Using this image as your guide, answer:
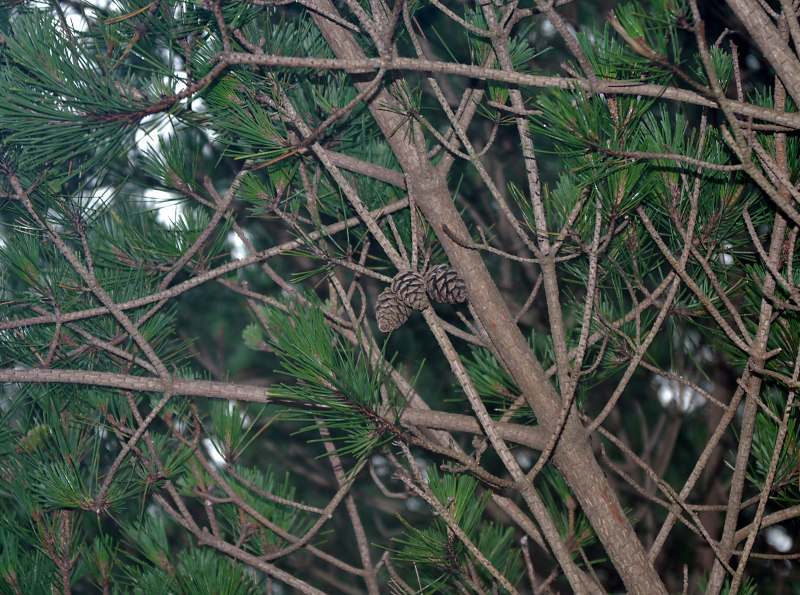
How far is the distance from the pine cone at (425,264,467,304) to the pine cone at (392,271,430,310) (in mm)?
24

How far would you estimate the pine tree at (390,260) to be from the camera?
45 cm

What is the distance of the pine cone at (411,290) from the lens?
496mm

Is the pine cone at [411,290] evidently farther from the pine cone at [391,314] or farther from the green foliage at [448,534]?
the green foliage at [448,534]

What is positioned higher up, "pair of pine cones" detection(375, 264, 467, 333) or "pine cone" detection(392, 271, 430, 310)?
"pine cone" detection(392, 271, 430, 310)

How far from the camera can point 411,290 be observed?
1.64 feet

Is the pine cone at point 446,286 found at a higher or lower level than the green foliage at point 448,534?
higher

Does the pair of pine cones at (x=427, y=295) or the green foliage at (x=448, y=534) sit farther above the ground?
the pair of pine cones at (x=427, y=295)

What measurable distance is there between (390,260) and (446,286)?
93 millimetres

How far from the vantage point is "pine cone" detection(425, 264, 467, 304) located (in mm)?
527

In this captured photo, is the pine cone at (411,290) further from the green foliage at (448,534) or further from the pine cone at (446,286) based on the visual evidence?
the green foliage at (448,534)

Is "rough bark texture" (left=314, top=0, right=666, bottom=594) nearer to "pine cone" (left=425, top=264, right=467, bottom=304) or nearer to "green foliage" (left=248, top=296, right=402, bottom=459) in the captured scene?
"pine cone" (left=425, top=264, right=467, bottom=304)

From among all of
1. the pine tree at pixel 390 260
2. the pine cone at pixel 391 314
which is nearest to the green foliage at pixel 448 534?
the pine tree at pixel 390 260

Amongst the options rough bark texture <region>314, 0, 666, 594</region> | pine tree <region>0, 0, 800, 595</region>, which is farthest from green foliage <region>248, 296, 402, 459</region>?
rough bark texture <region>314, 0, 666, 594</region>

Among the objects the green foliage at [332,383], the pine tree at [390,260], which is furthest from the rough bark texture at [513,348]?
the green foliage at [332,383]
